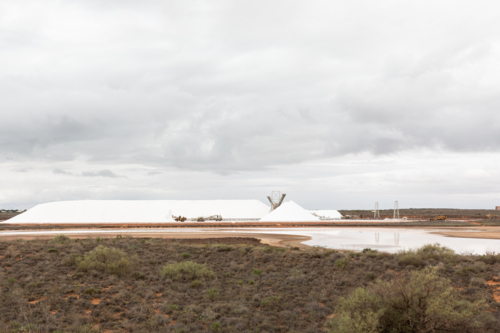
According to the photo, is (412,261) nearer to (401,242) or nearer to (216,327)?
(216,327)

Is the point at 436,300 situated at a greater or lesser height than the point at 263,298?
greater

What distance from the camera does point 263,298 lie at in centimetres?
1523

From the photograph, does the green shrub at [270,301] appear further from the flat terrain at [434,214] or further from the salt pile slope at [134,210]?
the flat terrain at [434,214]

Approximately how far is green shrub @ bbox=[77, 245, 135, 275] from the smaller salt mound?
62.7m

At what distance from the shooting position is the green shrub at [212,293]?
15491mm

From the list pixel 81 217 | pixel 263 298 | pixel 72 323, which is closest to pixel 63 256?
pixel 72 323

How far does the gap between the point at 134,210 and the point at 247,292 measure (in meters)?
90.7

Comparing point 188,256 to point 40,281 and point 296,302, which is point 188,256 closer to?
point 40,281

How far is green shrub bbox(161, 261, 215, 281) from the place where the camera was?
18438mm

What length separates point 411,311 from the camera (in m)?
10.8

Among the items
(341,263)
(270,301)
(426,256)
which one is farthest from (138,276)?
(426,256)

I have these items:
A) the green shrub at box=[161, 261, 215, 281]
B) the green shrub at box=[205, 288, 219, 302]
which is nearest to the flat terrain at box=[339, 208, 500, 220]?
the green shrub at box=[161, 261, 215, 281]

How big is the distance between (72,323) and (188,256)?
11698 millimetres

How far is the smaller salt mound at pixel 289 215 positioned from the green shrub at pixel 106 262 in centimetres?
6271
